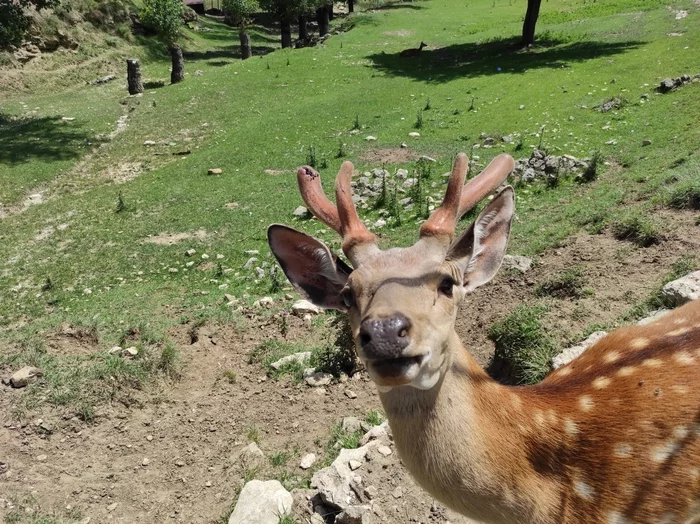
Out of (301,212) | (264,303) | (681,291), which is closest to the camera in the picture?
(681,291)

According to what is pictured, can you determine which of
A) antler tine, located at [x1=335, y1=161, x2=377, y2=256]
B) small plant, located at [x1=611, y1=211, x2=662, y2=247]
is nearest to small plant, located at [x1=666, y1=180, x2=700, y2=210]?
small plant, located at [x1=611, y1=211, x2=662, y2=247]

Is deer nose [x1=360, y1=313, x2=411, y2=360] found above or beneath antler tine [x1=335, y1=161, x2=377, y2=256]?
beneath

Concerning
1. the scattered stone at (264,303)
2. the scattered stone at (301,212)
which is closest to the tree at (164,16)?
the scattered stone at (301,212)

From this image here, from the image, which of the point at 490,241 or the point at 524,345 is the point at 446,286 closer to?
the point at 490,241

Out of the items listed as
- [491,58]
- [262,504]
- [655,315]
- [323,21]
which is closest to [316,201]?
[262,504]

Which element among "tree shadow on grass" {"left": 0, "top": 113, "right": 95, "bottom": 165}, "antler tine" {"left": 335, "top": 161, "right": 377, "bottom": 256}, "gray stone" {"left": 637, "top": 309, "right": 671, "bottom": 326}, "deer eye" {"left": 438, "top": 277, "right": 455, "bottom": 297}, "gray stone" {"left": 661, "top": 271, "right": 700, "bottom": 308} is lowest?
"tree shadow on grass" {"left": 0, "top": 113, "right": 95, "bottom": 165}

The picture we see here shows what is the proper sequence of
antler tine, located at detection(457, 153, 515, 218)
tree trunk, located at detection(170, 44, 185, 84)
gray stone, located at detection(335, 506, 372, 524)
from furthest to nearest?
tree trunk, located at detection(170, 44, 185, 84) < gray stone, located at detection(335, 506, 372, 524) < antler tine, located at detection(457, 153, 515, 218)

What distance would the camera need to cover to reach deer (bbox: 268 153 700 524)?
8.05 ft

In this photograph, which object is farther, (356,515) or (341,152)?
(341,152)

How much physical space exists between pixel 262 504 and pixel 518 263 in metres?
3.84

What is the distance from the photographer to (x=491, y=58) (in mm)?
19297

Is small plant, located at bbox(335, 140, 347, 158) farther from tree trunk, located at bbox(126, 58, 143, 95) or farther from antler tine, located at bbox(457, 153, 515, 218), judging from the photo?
tree trunk, located at bbox(126, 58, 143, 95)

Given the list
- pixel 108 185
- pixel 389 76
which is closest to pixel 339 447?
pixel 108 185

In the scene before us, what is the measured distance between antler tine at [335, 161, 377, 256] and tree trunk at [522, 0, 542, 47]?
61.8 feet
